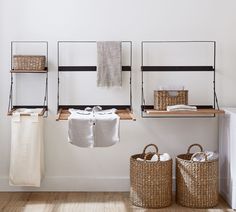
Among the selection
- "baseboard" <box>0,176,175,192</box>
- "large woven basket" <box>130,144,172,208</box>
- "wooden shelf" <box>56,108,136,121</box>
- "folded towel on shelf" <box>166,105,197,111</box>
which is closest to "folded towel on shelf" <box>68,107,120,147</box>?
"wooden shelf" <box>56,108,136,121</box>

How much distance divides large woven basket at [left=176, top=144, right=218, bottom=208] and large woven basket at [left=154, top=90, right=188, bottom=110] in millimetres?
494

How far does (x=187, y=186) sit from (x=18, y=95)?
1.71 metres

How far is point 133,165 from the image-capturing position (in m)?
4.23

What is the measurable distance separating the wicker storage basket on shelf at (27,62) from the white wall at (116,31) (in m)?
0.22

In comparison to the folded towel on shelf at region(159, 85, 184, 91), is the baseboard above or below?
below

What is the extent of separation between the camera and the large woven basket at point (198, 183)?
4160mm

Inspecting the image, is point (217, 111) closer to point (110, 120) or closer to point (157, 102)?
point (157, 102)

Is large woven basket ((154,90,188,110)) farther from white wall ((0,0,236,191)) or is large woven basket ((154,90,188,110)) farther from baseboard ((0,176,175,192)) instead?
baseboard ((0,176,175,192))

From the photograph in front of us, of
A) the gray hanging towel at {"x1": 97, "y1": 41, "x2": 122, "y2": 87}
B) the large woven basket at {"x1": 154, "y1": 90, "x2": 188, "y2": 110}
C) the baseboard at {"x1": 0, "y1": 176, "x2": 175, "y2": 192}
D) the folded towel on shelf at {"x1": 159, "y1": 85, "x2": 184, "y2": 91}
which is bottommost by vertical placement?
the baseboard at {"x1": 0, "y1": 176, "x2": 175, "y2": 192}

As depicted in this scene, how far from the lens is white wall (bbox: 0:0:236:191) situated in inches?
178

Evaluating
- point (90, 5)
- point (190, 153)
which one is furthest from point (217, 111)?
point (90, 5)

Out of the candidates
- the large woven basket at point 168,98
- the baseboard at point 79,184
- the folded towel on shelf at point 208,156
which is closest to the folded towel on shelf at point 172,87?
the large woven basket at point 168,98

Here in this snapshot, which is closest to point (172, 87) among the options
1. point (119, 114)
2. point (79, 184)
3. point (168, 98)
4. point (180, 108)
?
point (168, 98)

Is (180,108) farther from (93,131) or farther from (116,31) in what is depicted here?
(116,31)
